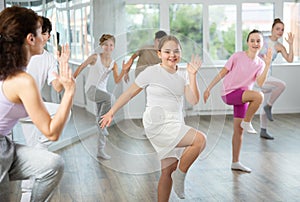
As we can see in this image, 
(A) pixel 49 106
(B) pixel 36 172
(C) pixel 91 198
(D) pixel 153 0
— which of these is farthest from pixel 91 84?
(D) pixel 153 0

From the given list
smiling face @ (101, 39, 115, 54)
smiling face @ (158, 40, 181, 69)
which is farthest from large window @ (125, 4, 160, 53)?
smiling face @ (158, 40, 181, 69)

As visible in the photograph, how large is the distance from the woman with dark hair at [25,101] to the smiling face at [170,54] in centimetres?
69

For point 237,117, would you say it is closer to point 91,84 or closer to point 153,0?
point 91,84

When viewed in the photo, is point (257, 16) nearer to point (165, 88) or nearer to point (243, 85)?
point (243, 85)

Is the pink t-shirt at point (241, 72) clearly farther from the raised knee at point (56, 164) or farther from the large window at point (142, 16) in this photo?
the large window at point (142, 16)

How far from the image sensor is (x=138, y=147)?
3.74 m

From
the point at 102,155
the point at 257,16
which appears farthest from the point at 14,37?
the point at 257,16

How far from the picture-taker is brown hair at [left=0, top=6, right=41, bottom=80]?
2475 millimetres

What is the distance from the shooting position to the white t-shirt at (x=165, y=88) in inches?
125

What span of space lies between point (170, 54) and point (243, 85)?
4.13ft

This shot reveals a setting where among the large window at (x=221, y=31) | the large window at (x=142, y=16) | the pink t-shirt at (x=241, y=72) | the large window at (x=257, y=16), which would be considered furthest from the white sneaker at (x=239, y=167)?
the large window at (x=257, y=16)

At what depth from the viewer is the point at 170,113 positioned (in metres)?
3.18

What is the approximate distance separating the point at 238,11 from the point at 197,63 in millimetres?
4523

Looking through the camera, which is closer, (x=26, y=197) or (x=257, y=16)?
(x=26, y=197)
